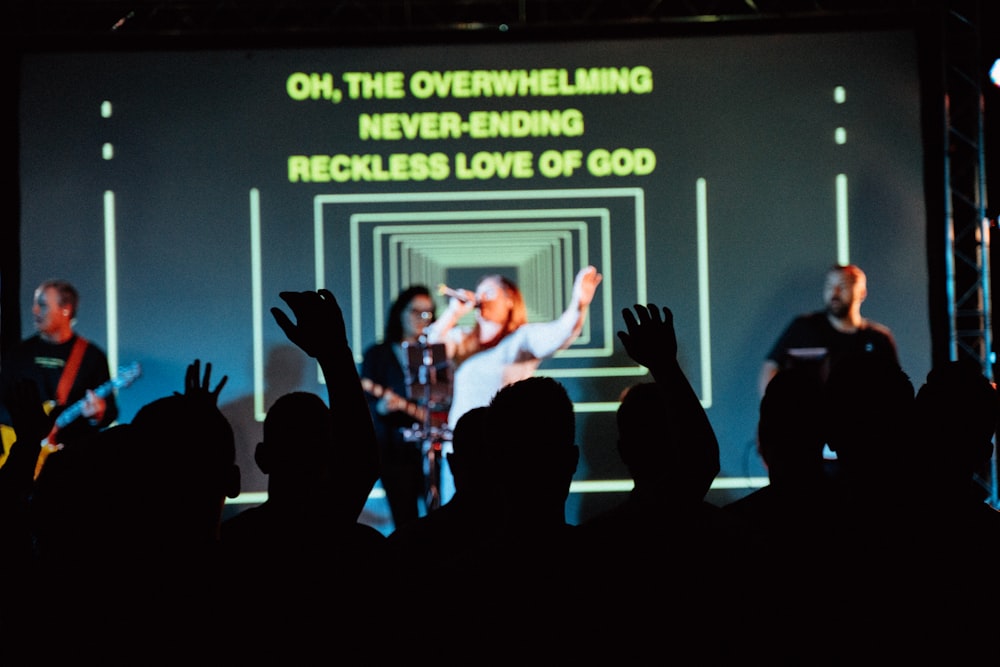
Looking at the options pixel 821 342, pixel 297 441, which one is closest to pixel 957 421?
pixel 297 441

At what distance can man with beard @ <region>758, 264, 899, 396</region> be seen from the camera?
5.89 meters

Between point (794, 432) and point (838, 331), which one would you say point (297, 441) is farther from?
point (838, 331)

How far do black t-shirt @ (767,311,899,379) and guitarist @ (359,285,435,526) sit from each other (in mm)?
2139

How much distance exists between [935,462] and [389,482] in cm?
456

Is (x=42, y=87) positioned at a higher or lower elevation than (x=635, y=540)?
higher

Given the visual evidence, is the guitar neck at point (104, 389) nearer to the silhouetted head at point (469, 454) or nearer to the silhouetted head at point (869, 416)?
the silhouetted head at point (469, 454)

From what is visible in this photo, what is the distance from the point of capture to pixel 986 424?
1760mm

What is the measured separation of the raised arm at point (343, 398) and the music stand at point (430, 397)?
12.4 feet

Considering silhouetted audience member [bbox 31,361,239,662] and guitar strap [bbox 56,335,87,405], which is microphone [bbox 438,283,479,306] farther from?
silhouetted audience member [bbox 31,361,239,662]

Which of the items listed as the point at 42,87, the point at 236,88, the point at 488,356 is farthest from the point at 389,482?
the point at 42,87

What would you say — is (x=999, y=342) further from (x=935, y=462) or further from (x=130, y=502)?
(x=130, y=502)

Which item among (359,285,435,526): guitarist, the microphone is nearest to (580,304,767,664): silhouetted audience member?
the microphone

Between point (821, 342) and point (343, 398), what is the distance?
485 centimetres

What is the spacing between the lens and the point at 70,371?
19.4 feet
